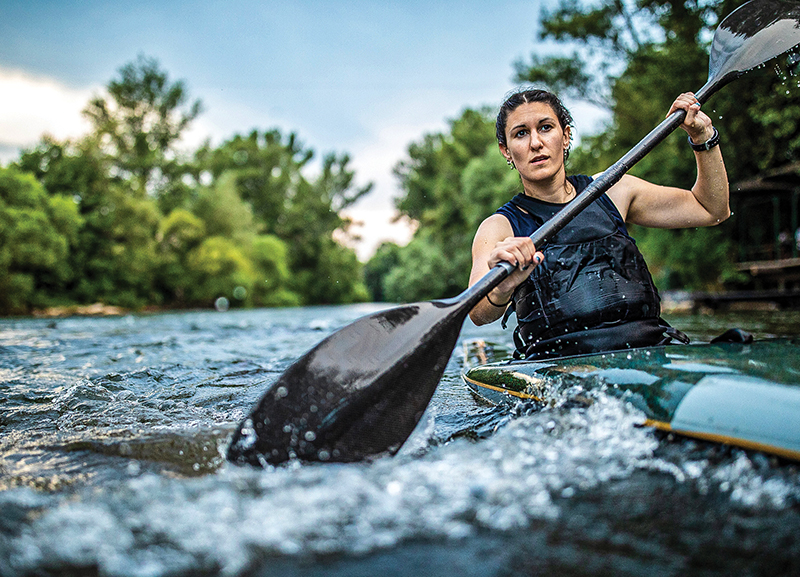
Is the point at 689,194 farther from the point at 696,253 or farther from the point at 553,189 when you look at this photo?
the point at 696,253

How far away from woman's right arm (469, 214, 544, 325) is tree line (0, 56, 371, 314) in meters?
22.1

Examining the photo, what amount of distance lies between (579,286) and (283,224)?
4256 cm

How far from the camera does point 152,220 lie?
2625 centimetres

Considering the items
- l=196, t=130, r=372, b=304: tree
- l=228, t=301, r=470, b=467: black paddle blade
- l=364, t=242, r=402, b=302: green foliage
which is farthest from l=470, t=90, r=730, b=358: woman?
→ l=364, t=242, r=402, b=302: green foliage

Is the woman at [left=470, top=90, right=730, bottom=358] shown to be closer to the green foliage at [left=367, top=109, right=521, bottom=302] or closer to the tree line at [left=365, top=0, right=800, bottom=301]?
the tree line at [left=365, top=0, right=800, bottom=301]

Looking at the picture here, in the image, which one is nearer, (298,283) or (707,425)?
(707,425)

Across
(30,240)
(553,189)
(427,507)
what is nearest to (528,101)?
(553,189)

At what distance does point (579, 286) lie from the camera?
2.31 metres

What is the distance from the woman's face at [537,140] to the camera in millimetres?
2371

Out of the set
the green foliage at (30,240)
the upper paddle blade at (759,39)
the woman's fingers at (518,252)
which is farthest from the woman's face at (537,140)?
the green foliage at (30,240)

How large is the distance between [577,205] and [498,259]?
1.29 ft

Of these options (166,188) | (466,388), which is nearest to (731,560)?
(466,388)

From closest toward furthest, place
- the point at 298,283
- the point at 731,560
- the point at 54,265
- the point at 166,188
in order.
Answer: the point at 731,560, the point at 54,265, the point at 166,188, the point at 298,283

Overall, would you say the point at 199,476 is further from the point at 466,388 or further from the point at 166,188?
the point at 166,188
